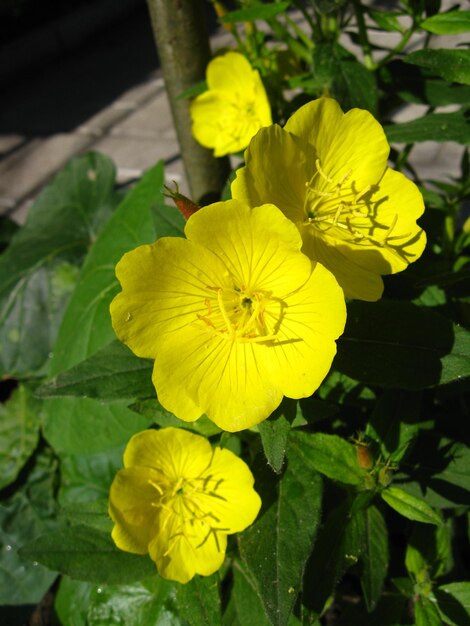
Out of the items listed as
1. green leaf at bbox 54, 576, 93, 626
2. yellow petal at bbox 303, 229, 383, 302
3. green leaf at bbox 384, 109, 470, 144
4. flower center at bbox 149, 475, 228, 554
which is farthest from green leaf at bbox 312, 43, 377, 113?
green leaf at bbox 54, 576, 93, 626

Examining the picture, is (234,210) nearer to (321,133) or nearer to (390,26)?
(321,133)

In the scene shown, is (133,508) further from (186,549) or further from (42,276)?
(42,276)

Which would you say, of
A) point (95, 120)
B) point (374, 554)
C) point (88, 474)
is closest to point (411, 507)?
point (374, 554)

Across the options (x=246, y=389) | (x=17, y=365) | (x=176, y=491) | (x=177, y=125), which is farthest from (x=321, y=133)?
(x=17, y=365)

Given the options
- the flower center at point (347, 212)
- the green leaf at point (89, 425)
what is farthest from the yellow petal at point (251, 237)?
the green leaf at point (89, 425)

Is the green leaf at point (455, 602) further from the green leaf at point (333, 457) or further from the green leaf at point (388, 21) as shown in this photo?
the green leaf at point (388, 21)
